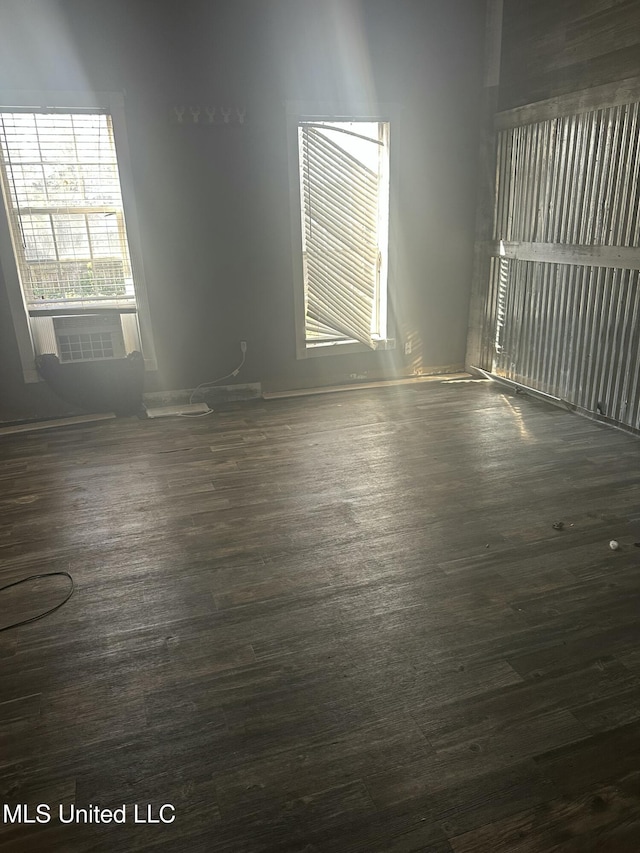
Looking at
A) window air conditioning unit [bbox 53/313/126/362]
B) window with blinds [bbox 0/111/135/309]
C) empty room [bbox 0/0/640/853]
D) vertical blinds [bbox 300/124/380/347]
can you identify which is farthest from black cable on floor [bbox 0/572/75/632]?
vertical blinds [bbox 300/124/380/347]

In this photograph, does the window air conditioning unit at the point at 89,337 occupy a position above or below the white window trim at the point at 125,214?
below

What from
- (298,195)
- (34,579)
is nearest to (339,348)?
(298,195)

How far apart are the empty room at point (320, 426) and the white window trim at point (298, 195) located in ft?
0.09

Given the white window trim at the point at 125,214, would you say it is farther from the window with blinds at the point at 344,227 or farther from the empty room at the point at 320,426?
the window with blinds at the point at 344,227

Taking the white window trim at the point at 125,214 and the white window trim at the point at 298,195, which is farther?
the white window trim at the point at 298,195

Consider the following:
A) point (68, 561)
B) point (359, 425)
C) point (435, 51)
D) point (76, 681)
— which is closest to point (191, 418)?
point (359, 425)

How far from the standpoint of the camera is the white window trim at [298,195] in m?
4.91

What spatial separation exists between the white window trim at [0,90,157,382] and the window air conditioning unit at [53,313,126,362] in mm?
205

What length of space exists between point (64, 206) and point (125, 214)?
1.43ft

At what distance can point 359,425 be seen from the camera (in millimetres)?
4602

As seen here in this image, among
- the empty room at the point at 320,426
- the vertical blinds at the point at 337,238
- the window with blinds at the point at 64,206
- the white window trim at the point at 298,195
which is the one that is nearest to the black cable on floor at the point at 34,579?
the empty room at the point at 320,426

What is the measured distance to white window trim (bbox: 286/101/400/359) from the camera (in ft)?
16.1

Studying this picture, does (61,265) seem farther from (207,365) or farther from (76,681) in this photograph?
(76,681)

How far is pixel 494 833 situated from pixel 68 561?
214 centimetres
